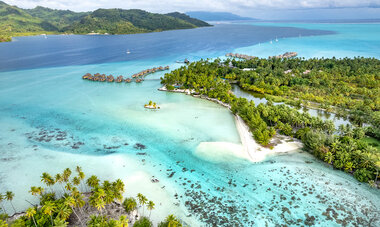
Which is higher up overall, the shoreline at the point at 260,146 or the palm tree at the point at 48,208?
the palm tree at the point at 48,208

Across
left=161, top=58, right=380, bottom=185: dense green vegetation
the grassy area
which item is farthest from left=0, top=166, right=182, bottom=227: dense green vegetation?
the grassy area

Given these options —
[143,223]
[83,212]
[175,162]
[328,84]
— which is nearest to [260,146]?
[175,162]

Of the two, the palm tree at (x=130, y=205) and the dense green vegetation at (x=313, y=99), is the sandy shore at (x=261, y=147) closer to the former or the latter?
the dense green vegetation at (x=313, y=99)

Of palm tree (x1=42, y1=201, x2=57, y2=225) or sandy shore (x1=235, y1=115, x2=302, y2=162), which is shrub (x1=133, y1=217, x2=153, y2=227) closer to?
palm tree (x1=42, y1=201, x2=57, y2=225)

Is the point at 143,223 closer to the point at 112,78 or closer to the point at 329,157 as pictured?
the point at 329,157

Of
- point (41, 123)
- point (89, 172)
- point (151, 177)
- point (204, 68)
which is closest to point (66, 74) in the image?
point (41, 123)

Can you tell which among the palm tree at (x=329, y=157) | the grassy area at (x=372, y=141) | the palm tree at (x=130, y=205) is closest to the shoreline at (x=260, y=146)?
the palm tree at (x=329, y=157)
